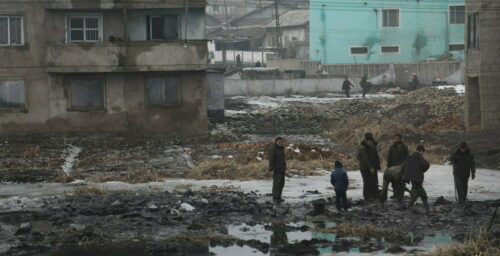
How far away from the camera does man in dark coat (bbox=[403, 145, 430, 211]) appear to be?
19.7 meters

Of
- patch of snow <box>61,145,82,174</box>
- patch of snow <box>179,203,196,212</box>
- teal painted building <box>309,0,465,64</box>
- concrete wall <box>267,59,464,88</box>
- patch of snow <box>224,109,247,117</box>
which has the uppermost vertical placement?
teal painted building <box>309,0,465,64</box>

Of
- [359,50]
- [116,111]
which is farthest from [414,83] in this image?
[116,111]

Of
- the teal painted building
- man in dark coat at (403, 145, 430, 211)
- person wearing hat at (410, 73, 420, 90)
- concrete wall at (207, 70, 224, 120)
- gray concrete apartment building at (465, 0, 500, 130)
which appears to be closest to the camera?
man in dark coat at (403, 145, 430, 211)

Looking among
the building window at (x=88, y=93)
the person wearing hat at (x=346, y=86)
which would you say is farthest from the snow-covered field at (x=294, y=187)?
the person wearing hat at (x=346, y=86)

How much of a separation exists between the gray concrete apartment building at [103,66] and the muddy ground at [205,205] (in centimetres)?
92

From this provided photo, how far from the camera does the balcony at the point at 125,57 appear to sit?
37250mm

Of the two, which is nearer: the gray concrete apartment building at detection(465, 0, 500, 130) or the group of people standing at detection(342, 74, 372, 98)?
the gray concrete apartment building at detection(465, 0, 500, 130)

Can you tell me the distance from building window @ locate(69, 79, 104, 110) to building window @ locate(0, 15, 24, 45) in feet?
10.1

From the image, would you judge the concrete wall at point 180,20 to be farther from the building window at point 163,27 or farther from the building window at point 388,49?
the building window at point 388,49

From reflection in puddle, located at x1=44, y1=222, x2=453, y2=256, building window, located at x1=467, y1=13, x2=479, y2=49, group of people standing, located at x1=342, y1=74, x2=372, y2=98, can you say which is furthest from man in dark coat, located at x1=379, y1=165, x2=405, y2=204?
group of people standing, located at x1=342, y1=74, x2=372, y2=98

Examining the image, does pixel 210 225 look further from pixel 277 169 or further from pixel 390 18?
pixel 390 18

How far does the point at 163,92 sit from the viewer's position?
38.6 meters

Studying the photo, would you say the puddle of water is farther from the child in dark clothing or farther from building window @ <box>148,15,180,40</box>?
building window @ <box>148,15,180,40</box>

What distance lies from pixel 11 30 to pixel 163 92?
700 centimetres
